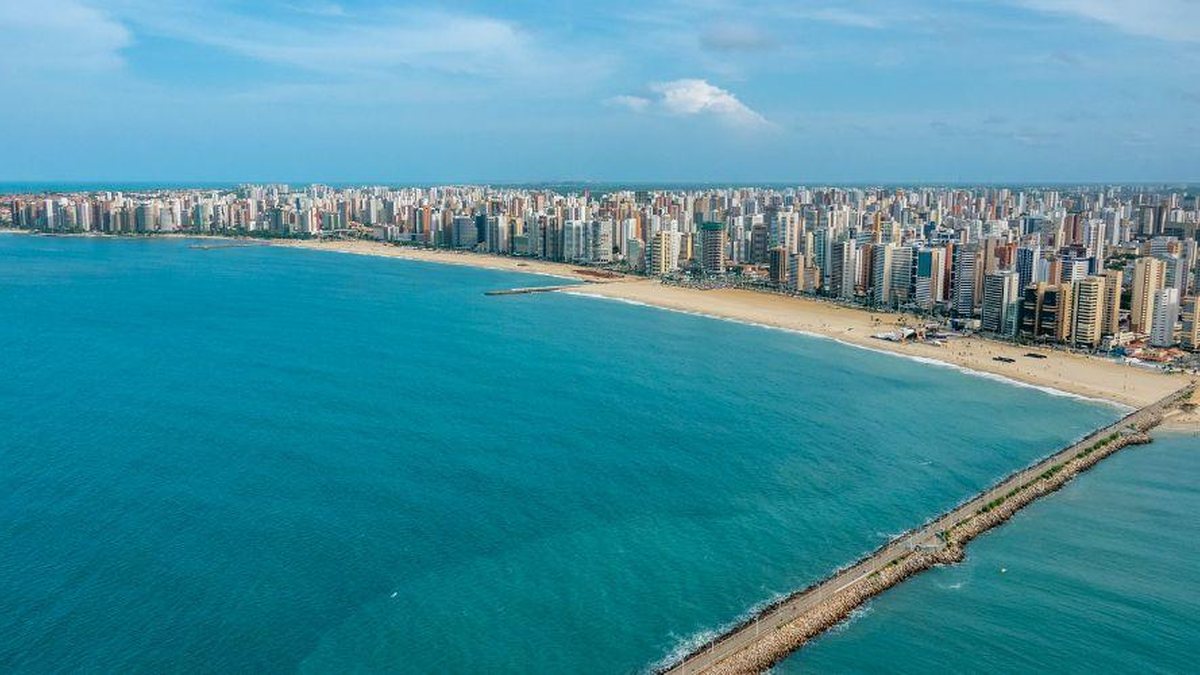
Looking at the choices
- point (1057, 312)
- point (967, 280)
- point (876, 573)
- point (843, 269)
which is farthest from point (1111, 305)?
point (876, 573)

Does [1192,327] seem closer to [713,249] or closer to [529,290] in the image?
[713,249]

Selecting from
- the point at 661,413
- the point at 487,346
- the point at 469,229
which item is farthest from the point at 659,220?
the point at 661,413

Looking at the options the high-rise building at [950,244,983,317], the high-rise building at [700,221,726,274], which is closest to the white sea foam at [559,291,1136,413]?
the high-rise building at [950,244,983,317]

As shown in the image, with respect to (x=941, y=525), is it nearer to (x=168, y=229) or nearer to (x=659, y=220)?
(x=659, y=220)

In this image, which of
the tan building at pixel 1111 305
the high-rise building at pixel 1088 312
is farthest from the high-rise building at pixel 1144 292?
the high-rise building at pixel 1088 312

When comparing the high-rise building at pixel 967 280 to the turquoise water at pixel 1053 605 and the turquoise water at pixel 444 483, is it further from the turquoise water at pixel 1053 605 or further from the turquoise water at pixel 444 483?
the turquoise water at pixel 1053 605

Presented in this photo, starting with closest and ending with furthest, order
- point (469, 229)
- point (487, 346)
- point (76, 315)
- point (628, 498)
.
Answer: point (628, 498) → point (487, 346) → point (76, 315) → point (469, 229)

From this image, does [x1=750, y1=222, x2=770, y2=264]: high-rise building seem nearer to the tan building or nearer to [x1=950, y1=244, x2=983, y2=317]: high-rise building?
[x1=950, y1=244, x2=983, y2=317]: high-rise building
